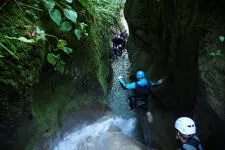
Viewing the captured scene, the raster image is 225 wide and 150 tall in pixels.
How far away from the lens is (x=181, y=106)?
5988 millimetres

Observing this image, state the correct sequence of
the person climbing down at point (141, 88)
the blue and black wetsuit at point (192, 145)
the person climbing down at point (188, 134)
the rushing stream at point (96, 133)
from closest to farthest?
1. the blue and black wetsuit at point (192, 145)
2. the person climbing down at point (188, 134)
3. the rushing stream at point (96, 133)
4. the person climbing down at point (141, 88)

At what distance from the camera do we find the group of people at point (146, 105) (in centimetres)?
395

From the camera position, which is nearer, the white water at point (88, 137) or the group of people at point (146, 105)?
the group of people at point (146, 105)

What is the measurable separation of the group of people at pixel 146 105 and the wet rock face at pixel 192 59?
52 centimetres

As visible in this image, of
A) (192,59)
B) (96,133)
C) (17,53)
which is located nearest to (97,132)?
(96,133)

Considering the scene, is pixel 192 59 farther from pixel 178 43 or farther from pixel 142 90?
pixel 142 90

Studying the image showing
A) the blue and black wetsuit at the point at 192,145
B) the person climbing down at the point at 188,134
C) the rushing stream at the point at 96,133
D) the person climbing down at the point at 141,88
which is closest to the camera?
the blue and black wetsuit at the point at 192,145

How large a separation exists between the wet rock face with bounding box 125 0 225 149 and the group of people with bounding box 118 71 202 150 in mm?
515

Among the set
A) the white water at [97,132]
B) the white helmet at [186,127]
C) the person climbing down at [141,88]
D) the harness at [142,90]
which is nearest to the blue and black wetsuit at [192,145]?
the white helmet at [186,127]

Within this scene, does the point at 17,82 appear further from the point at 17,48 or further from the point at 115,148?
the point at 115,148

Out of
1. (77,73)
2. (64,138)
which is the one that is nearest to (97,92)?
(77,73)

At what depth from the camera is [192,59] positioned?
497 cm

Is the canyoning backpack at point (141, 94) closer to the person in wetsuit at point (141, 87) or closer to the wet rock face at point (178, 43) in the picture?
the person in wetsuit at point (141, 87)

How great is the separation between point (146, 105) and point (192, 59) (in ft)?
8.61
